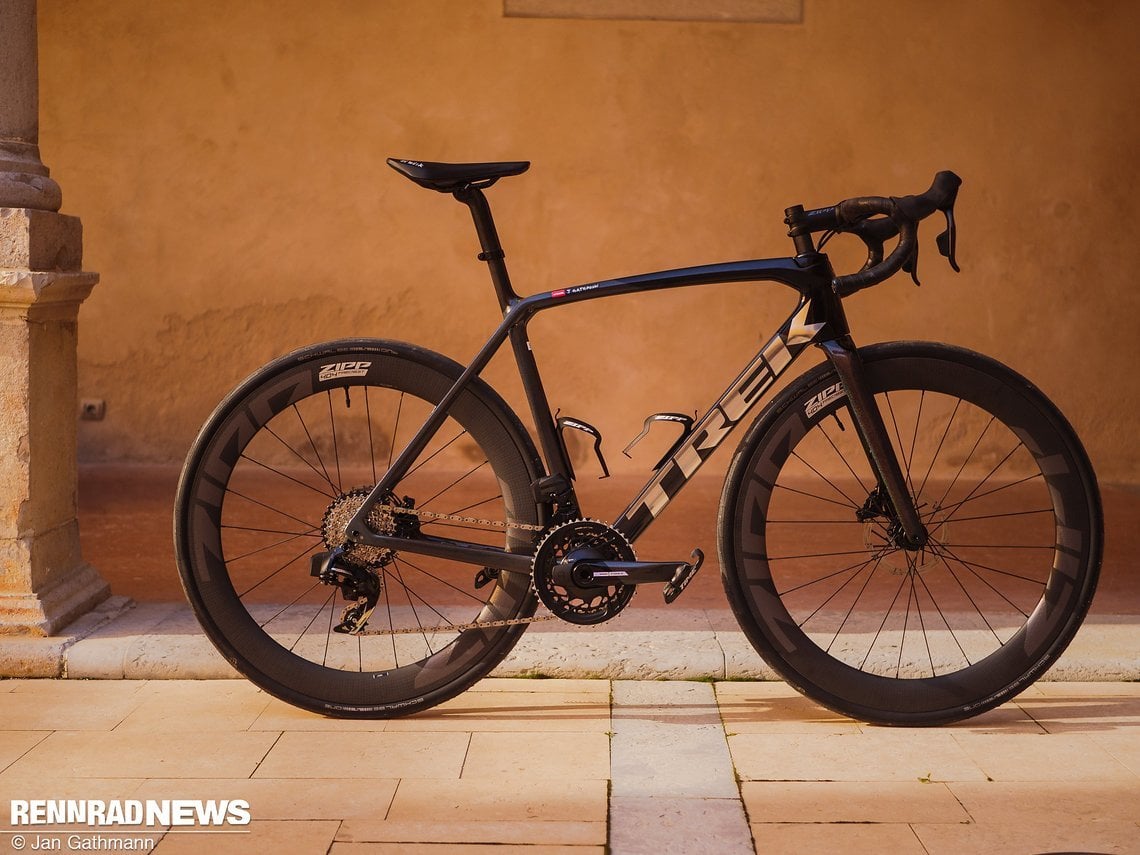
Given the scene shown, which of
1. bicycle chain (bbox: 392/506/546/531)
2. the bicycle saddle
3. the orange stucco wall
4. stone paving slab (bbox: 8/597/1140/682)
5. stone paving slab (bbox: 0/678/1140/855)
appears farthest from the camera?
the orange stucco wall

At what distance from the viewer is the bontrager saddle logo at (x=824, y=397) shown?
3.17m

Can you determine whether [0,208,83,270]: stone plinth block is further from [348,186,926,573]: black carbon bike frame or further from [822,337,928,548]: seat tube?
[822,337,928,548]: seat tube

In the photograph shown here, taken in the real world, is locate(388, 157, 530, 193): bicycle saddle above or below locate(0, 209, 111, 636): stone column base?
above

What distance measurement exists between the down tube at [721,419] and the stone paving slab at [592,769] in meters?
0.51

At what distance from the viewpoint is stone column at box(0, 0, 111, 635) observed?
3.65m

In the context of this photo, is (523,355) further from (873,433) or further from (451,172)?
(873,433)

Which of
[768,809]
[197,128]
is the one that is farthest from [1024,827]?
[197,128]

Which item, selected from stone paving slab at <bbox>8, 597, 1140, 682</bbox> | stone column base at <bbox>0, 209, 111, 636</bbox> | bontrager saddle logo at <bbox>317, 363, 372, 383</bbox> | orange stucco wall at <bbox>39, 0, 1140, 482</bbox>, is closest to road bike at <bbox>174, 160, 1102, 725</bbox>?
bontrager saddle logo at <bbox>317, 363, 372, 383</bbox>

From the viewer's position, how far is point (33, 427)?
3732 mm

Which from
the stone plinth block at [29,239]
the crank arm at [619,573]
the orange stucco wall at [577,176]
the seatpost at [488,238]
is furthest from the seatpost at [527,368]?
the orange stucco wall at [577,176]

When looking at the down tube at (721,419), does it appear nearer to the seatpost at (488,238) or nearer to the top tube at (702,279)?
the top tube at (702,279)

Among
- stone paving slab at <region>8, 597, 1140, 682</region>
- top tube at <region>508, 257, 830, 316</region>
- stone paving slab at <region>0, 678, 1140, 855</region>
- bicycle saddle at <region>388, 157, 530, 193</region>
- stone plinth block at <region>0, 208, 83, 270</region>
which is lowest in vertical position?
stone paving slab at <region>0, 678, 1140, 855</region>

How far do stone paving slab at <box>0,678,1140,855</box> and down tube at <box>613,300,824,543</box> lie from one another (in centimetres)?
51

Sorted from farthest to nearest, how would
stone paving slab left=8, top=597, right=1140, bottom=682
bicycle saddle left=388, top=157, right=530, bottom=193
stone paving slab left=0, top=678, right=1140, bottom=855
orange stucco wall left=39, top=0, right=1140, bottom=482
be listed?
orange stucco wall left=39, top=0, right=1140, bottom=482
stone paving slab left=8, top=597, right=1140, bottom=682
bicycle saddle left=388, top=157, right=530, bottom=193
stone paving slab left=0, top=678, right=1140, bottom=855
